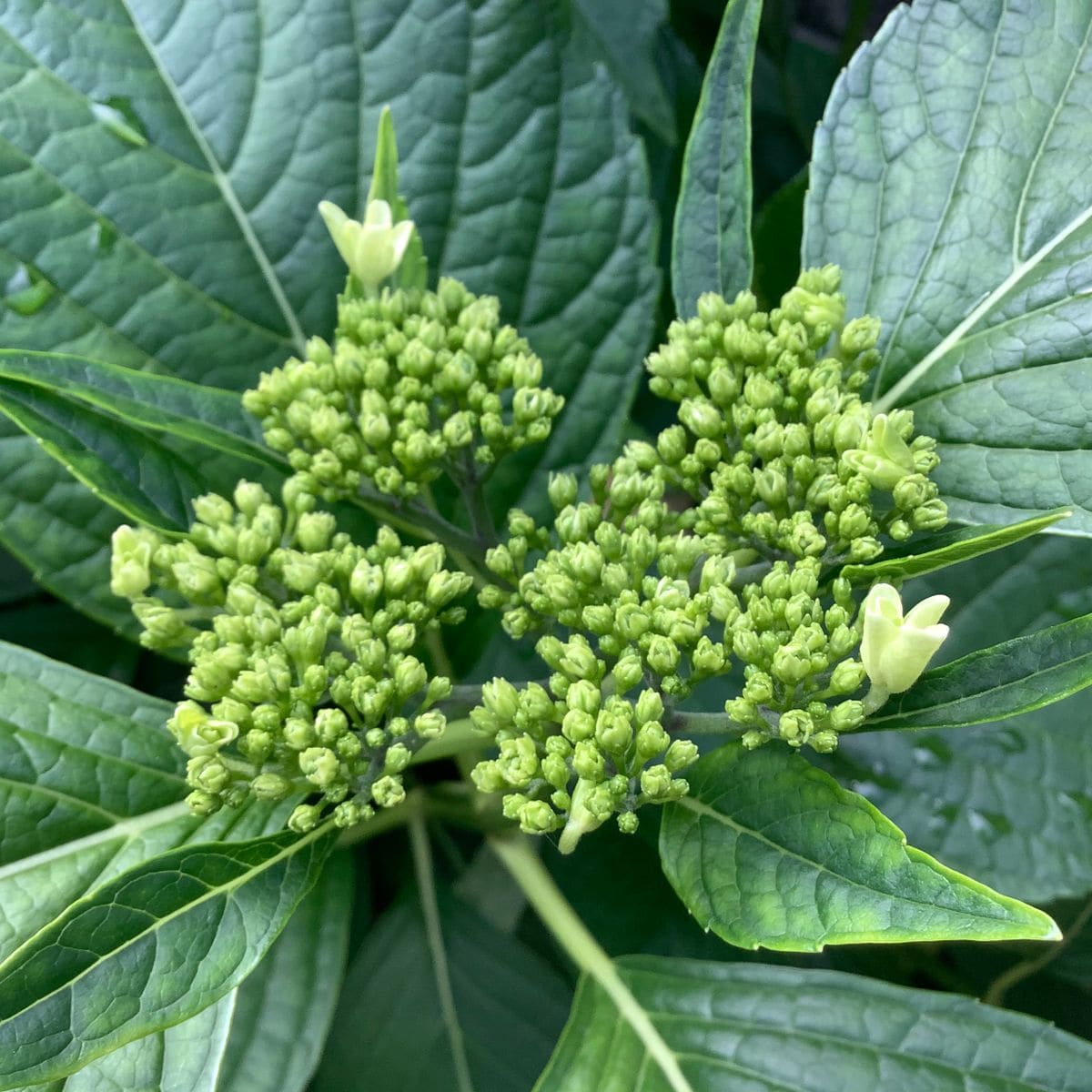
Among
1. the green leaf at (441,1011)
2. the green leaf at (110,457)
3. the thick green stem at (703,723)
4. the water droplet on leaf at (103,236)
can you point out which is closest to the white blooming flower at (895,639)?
the thick green stem at (703,723)

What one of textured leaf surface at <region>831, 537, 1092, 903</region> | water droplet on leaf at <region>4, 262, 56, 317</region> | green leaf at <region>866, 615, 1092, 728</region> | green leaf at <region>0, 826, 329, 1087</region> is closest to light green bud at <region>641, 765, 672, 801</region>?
green leaf at <region>866, 615, 1092, 728</region>

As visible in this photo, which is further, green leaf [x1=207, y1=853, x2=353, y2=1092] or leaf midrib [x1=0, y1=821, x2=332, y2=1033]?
green leaf [x1=207, y1=853, x2=353, y2=1092]

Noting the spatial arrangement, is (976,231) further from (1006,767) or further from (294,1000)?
(294,1000)

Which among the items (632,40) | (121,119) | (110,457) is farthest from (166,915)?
(632,40)

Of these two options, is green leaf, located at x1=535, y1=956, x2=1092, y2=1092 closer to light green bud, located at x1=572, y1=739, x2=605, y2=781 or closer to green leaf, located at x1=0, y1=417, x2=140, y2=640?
light green bud, located at x1=572, y1=739, x2=605, y2=781

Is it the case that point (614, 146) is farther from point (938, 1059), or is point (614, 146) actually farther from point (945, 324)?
point (938, 1059)

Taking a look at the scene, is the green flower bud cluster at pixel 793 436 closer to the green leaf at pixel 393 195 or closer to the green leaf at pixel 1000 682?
the green leaf at pixel 1000 682
